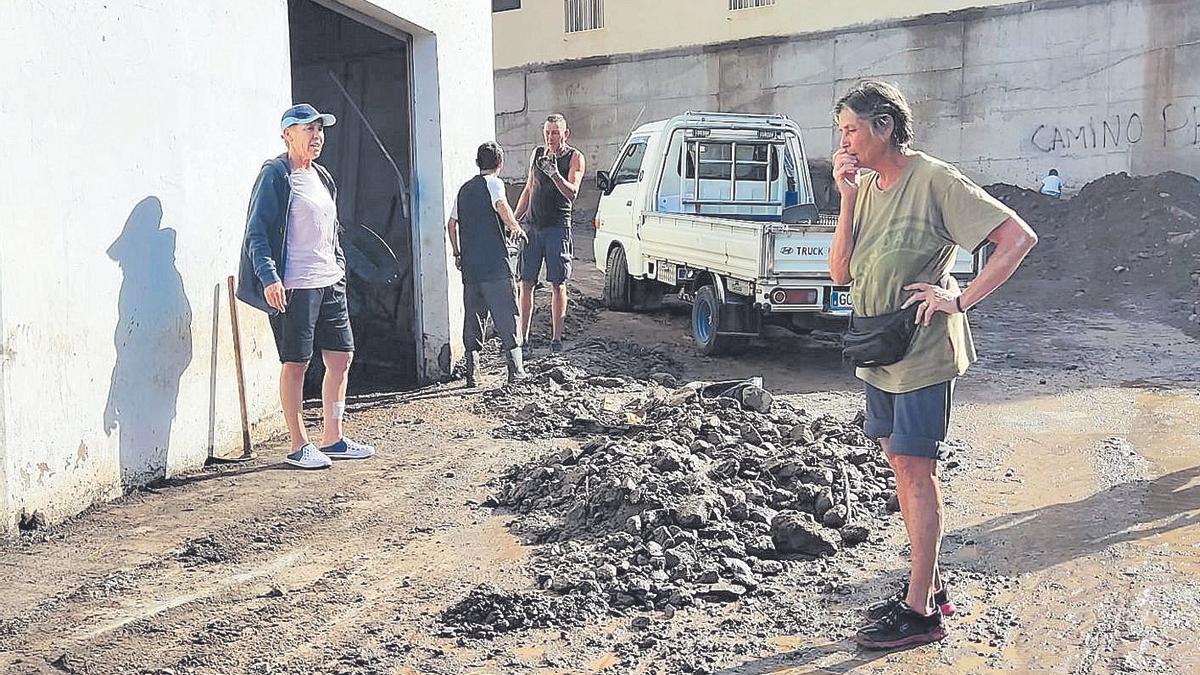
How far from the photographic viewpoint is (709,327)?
10.1 metres

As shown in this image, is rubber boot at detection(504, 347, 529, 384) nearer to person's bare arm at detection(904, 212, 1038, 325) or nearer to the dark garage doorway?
the dark garage doorway

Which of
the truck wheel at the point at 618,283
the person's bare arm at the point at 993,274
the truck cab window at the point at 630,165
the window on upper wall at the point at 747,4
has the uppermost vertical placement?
the window on upper wall at the point at 747,4

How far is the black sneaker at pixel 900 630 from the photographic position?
3.65 meters

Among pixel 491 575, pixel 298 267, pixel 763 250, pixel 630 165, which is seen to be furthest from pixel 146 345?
pixel 630 165

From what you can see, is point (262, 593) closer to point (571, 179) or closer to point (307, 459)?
point (307, 459)

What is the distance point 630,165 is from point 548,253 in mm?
2878

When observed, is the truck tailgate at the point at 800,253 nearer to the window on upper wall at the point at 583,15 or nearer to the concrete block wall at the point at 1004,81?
the concrete block wall at the point at 1004,81

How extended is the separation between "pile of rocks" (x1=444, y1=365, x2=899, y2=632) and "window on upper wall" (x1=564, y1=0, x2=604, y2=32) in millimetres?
18956

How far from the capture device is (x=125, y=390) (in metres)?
5.33

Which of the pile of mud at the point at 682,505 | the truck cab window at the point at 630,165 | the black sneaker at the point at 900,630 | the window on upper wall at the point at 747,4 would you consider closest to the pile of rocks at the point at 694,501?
the pile of mud at the point at 682,505

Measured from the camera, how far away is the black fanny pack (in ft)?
11.6

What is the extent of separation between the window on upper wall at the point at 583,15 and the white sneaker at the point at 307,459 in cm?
1993

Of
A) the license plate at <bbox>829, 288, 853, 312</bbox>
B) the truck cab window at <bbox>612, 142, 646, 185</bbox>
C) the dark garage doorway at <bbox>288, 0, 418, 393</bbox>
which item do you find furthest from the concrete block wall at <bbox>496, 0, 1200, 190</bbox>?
the dark garage doorway at <bbox>288, 0, 418, 393</bbox>

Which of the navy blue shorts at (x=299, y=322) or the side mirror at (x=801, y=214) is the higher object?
the side mirror at (x=801, y=214)
